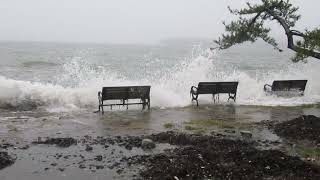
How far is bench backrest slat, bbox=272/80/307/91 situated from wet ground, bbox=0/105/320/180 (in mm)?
2721

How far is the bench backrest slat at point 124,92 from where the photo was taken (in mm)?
17144

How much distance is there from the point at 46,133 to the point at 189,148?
4.84 m

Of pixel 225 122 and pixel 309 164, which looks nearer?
pixel 309 164

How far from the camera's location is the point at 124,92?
1748 centimetres

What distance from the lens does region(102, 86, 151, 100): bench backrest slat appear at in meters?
17.1

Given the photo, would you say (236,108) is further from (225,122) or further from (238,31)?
(238,31)

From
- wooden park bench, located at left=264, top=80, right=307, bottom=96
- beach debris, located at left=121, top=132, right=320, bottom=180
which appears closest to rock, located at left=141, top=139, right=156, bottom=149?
beach debris, located at left=121, top=132, right=320, bottom=180

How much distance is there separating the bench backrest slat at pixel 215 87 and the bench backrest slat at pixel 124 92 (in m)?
2.71

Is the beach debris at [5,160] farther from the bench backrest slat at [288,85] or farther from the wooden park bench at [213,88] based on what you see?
the bench backrest slat at [288,85]

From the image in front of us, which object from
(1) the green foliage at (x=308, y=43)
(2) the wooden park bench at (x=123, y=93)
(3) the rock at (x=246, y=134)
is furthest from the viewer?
(2) the wooden park bench at (x=123, y=93)

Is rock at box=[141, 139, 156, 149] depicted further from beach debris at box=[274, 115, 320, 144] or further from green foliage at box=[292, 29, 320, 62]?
green foliage at box=[292, 29, 320, 62]

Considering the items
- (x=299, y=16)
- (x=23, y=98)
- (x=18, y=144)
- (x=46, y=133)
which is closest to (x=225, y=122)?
(x=299, y=16)

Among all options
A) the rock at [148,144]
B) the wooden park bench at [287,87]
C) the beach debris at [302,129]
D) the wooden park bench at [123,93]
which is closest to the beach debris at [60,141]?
the rock at [148,144]

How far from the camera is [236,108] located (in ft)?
62.4
